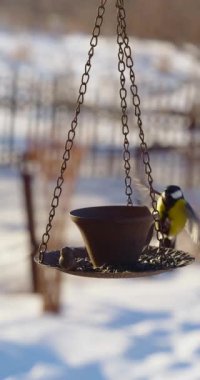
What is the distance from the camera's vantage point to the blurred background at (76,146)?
5402 mm

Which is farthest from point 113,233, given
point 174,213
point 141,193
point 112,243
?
point 174,213

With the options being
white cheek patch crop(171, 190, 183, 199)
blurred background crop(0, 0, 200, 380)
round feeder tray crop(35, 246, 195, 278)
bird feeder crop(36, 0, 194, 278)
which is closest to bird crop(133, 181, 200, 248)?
white cheek patch crop(171, 190, 183, 199)

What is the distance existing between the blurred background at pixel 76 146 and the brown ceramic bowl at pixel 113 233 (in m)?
1.60

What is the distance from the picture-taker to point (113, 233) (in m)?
2.98

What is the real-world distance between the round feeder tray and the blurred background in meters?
1.48

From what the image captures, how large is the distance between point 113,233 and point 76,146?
223 inches

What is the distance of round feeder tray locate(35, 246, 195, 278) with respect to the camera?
2822mm

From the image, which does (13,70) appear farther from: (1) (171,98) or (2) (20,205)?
(2) (20,205)

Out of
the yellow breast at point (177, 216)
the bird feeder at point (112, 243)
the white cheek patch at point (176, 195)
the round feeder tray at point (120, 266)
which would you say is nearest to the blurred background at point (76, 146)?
the yellow breast at point (177, 216)

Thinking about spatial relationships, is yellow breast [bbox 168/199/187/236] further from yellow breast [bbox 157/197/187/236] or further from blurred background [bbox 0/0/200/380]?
blurred background [bbox 0/0/200/380]

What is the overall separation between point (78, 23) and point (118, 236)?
18994 millimetres

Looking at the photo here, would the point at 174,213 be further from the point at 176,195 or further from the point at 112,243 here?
the point at 112,243

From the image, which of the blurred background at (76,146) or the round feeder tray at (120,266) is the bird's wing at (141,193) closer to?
the round feeder tray at (120,266)

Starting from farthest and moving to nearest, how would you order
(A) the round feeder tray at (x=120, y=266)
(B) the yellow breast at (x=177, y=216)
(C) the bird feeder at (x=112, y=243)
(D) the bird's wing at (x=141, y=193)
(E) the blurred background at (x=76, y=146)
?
(E) the blurred background at (x=76, y=146), (B) the yellow breast at (x=177, y=216), (D) the bird's wing at (x=141, y=193), (C) the bird feeder at (x=112, y=243), (A) the round feeder tray at (x=120, y=266)
